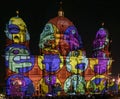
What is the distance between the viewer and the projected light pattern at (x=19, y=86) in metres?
35.4

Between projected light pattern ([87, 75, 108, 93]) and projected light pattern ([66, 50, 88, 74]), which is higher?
projected light pattern ([66, 50, 88, 74])

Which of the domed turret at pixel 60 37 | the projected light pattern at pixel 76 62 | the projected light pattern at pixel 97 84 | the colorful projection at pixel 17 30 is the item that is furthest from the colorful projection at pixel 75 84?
the colorful projection at pixel 17 30

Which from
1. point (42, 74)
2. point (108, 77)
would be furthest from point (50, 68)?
point (108, 77)

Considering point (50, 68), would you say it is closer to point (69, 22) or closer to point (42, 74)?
point (42, 74)

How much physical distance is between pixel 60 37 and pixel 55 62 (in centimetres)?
326

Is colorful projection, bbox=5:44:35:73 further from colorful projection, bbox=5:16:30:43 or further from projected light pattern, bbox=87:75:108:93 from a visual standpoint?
projected light pattern, bbox=87:75:108:93

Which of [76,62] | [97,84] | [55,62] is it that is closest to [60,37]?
[76,62]

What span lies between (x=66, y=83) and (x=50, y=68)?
219 centimetres

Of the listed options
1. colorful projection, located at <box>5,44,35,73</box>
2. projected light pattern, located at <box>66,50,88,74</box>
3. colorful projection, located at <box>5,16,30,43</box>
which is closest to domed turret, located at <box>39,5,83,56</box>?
projected light pattern, located at <box>66,50,88,74</box>

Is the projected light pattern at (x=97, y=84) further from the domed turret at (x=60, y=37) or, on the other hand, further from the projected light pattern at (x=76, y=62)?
the domed turret at (x=60, y=37)

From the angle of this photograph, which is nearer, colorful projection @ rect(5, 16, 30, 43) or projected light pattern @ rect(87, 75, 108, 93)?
colorful projection @ rect(5, 16, 30, 43)

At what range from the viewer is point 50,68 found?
125ft

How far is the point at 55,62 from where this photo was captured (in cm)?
3869

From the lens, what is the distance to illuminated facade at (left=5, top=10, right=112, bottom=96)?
36219 millimetres
